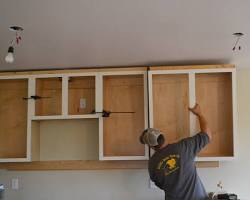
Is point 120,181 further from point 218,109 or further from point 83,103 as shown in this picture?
point 218,109

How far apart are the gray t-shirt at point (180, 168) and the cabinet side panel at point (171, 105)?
0.34 m

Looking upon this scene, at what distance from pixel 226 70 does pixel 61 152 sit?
203cm

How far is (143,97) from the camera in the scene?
3.88 metres

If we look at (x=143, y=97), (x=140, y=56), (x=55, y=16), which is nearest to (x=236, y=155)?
(x=143, y=97)

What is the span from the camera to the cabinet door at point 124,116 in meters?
3.88

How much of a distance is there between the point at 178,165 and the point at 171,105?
0.72 meters

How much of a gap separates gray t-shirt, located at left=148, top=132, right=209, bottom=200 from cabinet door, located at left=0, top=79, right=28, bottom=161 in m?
1.57

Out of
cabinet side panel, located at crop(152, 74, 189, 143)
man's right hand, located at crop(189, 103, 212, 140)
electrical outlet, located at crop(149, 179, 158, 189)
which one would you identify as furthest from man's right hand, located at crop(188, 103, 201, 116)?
electrical outlet, located at crop(149, 179, 158, 189)

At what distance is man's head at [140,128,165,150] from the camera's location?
3.38 metres

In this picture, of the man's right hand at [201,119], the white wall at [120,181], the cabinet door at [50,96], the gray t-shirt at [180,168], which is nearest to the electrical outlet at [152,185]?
the white wall at [120,181]

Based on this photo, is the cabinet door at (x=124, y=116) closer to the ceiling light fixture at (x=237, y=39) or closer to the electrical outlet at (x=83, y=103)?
the electrical outlet at (x=83, y=103)

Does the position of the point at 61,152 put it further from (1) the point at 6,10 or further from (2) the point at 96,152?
(1) the point at 6,10

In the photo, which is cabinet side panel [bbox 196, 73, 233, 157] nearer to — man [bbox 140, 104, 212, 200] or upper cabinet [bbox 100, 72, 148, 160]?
man [bbox 140, 104, 212, 200]

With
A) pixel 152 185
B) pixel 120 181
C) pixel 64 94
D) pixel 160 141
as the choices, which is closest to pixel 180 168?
pixel 160 141
